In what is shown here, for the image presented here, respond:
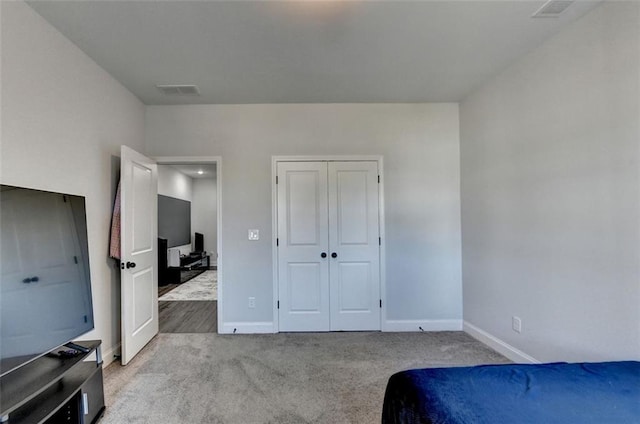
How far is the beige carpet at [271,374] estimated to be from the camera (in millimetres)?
1981

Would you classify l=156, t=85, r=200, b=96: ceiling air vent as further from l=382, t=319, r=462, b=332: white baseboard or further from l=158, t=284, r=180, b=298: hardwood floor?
l=158, t=284, r=180, b=298: hardwood floor

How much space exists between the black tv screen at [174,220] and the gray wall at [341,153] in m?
3.34

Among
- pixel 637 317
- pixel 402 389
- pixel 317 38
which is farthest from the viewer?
pixel 317 38

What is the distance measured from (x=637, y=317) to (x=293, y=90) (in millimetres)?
3197

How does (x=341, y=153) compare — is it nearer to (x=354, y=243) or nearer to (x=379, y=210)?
(x=379, y=210)

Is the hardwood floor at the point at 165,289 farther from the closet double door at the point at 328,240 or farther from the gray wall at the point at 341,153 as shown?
the closet double door at the point at 328,240

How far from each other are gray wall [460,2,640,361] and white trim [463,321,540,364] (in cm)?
5

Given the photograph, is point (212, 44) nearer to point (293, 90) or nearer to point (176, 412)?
point (293, 90)

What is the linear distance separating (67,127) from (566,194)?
12.4 ft

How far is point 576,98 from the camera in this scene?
2078mm

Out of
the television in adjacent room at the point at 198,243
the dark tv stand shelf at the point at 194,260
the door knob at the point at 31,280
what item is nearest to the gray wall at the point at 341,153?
the door knob at the point at 31,280

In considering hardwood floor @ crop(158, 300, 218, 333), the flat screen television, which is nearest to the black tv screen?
hardwood floor @ crop(158, 300, 218, 333)

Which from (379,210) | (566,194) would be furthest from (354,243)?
(566,194)

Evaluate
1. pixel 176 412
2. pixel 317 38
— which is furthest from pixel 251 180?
pixel 176 412
